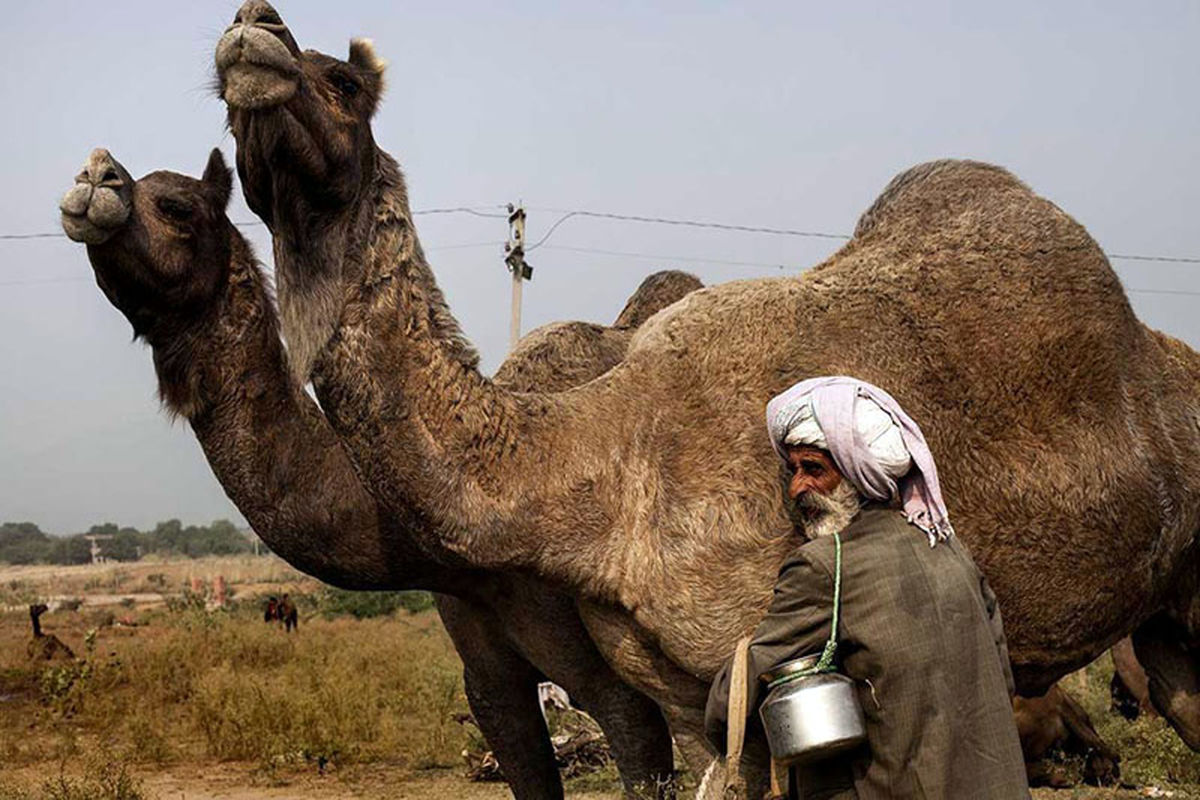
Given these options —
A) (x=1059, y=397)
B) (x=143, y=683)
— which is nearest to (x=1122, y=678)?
Result: (x=1059, y=397)

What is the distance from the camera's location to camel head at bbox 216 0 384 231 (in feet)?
13.1

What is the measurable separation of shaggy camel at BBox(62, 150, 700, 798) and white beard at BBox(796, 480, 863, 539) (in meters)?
1.98

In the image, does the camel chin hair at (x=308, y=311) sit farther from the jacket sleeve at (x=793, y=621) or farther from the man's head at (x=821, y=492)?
the jacket sleeve at (x=793, y=621)

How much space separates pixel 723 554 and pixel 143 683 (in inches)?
618

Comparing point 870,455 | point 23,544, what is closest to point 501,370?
point 870,455

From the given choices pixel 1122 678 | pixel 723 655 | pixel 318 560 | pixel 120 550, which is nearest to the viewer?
pixel 723 655

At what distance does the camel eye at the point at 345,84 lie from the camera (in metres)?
4.47

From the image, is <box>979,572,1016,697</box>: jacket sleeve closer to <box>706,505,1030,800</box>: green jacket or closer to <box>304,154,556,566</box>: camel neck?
<box>706,505,1030,800</box>: green jacket

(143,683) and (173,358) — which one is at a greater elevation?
(173,358)

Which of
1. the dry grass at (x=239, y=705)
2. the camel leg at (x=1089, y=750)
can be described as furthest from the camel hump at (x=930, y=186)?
the dry grass at (x=239, y=705)

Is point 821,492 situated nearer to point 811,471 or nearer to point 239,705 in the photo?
point 811,471

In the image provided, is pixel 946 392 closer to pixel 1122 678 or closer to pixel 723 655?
pixel 723 655

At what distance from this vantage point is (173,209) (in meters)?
5.75

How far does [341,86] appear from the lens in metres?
4.49
